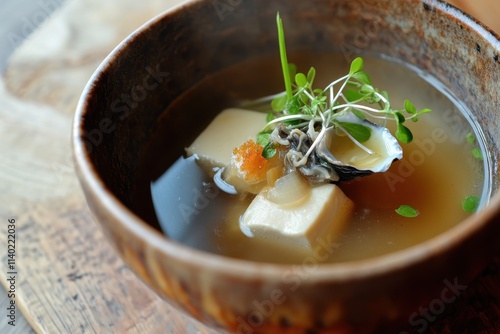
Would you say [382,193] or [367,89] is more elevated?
[367,89]

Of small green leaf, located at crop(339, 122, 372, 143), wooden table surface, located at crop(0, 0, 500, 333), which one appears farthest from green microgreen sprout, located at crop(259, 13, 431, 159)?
wooden table surface, located at crop(0, 0, 500, 333)

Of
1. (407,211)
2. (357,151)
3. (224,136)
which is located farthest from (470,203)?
(224,136)

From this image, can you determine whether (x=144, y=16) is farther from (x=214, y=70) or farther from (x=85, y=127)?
(x=85, y=127)

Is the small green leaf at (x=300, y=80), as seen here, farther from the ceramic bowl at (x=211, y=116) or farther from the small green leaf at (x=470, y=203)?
the small green leaf at (x=470, y=203)

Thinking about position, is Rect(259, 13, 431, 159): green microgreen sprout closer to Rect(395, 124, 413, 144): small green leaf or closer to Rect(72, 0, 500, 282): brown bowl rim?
Rect(395, 124, 413, 144): small green leaf

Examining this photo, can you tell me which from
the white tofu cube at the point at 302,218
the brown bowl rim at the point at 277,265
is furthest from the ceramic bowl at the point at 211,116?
the white tofu cube at the point at 302,218

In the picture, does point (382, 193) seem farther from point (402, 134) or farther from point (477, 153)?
point (477, 153)

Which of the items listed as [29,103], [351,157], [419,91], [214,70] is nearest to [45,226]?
[29,103]
